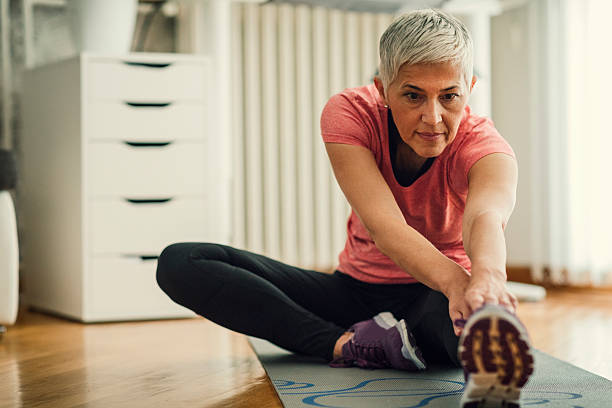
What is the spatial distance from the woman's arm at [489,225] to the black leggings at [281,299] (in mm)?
267

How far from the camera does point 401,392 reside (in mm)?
1232

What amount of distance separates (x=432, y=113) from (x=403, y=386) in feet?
1.52

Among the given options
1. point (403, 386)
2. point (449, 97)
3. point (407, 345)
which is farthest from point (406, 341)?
point (449, 97)

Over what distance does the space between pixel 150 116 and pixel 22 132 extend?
645mm

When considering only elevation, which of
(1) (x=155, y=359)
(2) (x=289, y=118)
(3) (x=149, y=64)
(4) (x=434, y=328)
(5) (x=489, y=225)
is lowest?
(1) (x=155, y=359)

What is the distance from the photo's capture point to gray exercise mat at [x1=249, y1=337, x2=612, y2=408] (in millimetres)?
1167

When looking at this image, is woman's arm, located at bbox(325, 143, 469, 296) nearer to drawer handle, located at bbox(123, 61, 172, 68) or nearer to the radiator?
drawer handle, located at bbox(123, 61, 172, 68)

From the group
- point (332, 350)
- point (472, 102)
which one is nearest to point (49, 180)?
point (332, 350)

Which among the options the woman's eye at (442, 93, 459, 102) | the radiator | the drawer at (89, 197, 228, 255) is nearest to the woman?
the woman's eye at (442, 93, 459, 102)

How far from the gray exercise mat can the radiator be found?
1399 mm

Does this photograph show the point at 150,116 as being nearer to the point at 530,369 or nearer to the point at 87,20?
the point at 87,20

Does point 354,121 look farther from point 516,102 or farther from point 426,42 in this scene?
point 516,102

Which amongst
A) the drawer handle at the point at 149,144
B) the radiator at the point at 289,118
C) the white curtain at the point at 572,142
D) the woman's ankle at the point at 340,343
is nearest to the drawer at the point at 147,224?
the drawer handle at the point at 149,144

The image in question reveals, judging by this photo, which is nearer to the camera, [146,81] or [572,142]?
[146,81]
